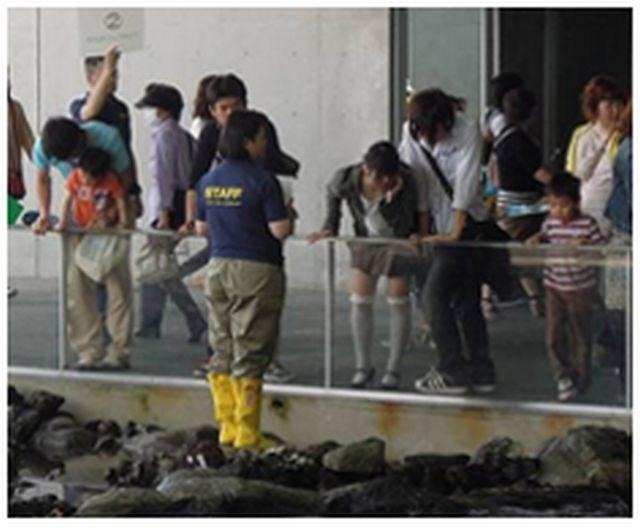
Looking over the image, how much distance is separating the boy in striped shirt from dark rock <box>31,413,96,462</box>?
2.71 metres

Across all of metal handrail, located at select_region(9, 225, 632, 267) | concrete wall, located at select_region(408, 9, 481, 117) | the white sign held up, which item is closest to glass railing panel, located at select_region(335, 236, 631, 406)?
metal handrail, located at select_region(9, 225, 632, 267)

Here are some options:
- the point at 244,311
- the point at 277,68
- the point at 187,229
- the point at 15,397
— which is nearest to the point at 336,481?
the point at 244,311

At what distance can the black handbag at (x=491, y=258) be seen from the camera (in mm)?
9539

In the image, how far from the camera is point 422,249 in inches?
382

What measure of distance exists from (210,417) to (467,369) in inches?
59.1

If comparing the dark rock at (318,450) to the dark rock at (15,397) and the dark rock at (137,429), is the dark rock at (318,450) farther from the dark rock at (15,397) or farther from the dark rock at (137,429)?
the dark rock at (15,397)

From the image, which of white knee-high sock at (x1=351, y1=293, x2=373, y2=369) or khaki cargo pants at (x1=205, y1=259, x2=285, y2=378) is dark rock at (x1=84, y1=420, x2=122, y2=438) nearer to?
khaki cargo pants at (x1=205, y1=259, x2=285, y2=378)

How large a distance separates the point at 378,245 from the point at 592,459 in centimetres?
142

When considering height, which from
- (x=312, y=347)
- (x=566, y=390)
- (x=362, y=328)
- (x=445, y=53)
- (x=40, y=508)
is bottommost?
(x=40, y=508)

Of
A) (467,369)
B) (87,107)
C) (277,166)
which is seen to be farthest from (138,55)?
(467,369)

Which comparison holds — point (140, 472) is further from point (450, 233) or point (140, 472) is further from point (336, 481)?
point (450, 233)

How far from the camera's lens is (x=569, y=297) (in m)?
9.43

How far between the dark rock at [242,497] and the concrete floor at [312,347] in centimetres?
92

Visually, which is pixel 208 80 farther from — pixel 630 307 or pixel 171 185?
pixel 630 307
